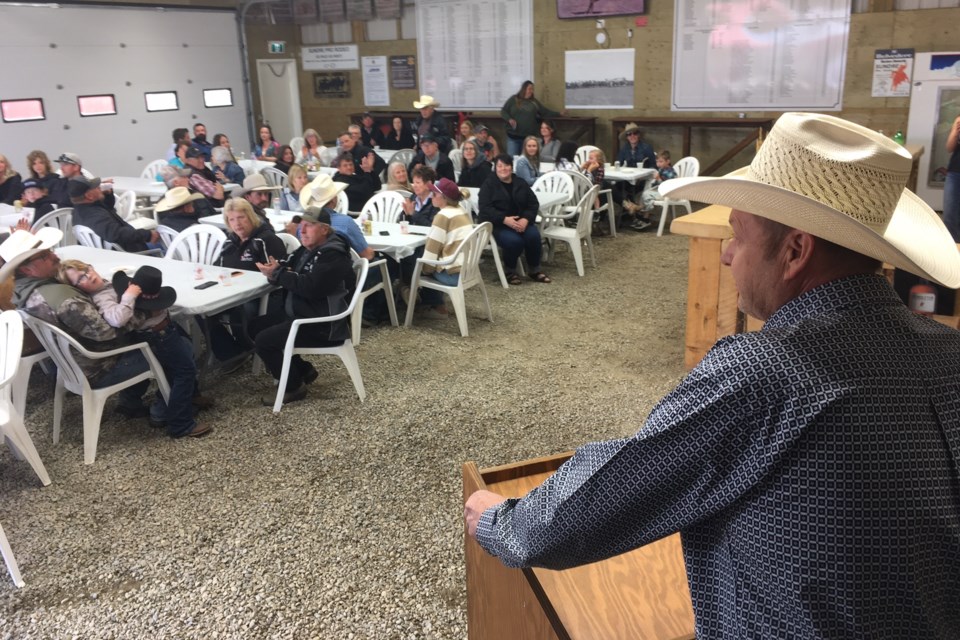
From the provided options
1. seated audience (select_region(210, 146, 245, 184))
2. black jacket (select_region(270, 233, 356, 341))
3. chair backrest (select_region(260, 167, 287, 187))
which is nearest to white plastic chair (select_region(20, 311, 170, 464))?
black jacket (select_region(270, 233, 356, 341))

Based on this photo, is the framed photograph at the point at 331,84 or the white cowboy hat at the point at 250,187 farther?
the framed photograph at the point at 331,84

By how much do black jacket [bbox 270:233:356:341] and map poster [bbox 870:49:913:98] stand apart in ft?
21.9

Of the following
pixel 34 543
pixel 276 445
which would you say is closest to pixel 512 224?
pixel 276 445

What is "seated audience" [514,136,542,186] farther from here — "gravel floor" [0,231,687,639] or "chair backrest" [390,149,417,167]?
"gravel floor" [0,231,687,639]

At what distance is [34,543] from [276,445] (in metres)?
1.05

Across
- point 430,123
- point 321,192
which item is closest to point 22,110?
point 430,123

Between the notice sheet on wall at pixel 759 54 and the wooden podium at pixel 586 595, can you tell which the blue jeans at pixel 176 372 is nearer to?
the wooden podium at pixel 586 595

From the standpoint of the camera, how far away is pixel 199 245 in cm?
483

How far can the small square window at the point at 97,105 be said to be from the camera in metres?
10.4

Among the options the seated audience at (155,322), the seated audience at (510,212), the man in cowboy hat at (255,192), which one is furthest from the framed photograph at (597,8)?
the seated audience at (155,322)

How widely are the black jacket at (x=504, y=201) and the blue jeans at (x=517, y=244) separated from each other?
0.07 m

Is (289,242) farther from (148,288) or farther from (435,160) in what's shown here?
(435,160)

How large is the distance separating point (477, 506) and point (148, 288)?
268 cm

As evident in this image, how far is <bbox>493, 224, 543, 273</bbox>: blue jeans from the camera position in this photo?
237 inches
